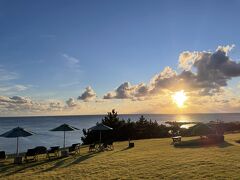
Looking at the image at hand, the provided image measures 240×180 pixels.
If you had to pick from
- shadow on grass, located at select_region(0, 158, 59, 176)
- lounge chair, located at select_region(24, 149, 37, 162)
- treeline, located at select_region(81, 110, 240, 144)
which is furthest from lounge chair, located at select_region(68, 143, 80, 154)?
treeline, located at select_region(81, 110, 240, 144)

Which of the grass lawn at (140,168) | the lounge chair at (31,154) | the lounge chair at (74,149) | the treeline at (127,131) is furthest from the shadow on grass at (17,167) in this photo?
the treeline at (127,131)

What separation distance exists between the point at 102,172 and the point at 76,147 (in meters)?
8.41

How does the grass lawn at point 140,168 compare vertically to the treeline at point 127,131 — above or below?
below

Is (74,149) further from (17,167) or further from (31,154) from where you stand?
(17,167)

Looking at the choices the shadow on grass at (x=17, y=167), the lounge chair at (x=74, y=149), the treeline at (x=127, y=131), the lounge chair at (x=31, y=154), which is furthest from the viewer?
the treeline at (x=127, y=131)

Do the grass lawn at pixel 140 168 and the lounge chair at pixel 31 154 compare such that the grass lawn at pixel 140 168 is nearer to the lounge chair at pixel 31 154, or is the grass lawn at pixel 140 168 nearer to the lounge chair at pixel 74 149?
the lounge chair at pixel 31 154

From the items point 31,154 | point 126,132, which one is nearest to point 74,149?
point 31,154

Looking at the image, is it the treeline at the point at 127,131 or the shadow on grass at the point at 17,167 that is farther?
the treeline at the point at 127,131

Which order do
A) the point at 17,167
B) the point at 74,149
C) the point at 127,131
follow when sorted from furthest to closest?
the point at 127,131 → the point at 74,149 → the point at 17,167

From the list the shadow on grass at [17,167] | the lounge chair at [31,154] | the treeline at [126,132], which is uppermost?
the treeline at [126,132]

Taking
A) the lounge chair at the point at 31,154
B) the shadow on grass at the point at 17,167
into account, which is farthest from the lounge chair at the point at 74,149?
the lounge chair at the point at 31,154

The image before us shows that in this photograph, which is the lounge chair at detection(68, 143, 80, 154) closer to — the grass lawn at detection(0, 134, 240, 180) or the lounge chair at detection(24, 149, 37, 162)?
the grass lawn at detection(0, 134, 240, 180)

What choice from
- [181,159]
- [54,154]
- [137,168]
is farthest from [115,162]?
[54,154]

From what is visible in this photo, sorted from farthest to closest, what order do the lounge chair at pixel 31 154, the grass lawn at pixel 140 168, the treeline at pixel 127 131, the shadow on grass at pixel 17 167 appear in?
the treeline at pixel 127 131, the lounge chair at pixel 31 154, the shadow on grass at pixel 17 167, the grass lawn at pixel 140 168
